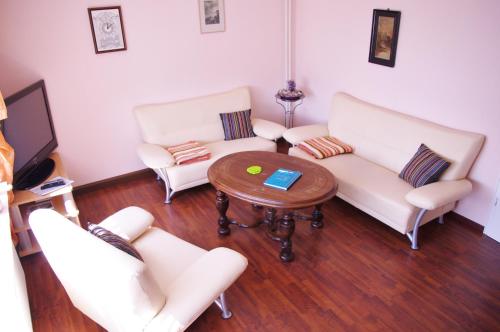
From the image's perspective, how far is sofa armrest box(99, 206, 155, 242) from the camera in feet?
8.32

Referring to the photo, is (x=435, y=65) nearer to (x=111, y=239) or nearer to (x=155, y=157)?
(x=155, y=157)

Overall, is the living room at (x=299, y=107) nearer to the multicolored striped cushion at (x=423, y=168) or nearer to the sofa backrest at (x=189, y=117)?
the sofa backrest at (x=189, y=117)

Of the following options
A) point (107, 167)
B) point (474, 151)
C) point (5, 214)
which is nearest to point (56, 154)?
point (107, 167)

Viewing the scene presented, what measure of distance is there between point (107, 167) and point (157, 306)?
2.64 m

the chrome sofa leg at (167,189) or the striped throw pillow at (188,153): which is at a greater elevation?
the striped throw pillow at (188,153)

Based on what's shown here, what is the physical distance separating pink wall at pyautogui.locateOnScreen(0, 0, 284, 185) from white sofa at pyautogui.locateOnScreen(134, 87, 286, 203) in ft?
0.73

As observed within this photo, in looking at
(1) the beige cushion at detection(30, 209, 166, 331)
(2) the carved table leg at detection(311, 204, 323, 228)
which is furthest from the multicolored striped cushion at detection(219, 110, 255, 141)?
(1) the beige cushion at detection(30, 209, 166, 331)

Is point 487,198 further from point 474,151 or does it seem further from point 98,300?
point 98,300

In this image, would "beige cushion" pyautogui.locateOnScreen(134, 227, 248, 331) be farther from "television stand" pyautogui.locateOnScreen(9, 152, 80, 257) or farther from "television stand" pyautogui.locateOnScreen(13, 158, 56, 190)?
"television stand" pyautogui.locateOnScreen(13, 158, 56, 190)

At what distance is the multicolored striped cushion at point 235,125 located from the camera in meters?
4.38

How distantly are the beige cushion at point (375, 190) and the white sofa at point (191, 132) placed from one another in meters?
0.85

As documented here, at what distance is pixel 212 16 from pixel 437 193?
116 inches

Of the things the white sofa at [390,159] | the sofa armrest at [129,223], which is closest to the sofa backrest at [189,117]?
the white sofa at [390,159]

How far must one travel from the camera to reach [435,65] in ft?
11.1
